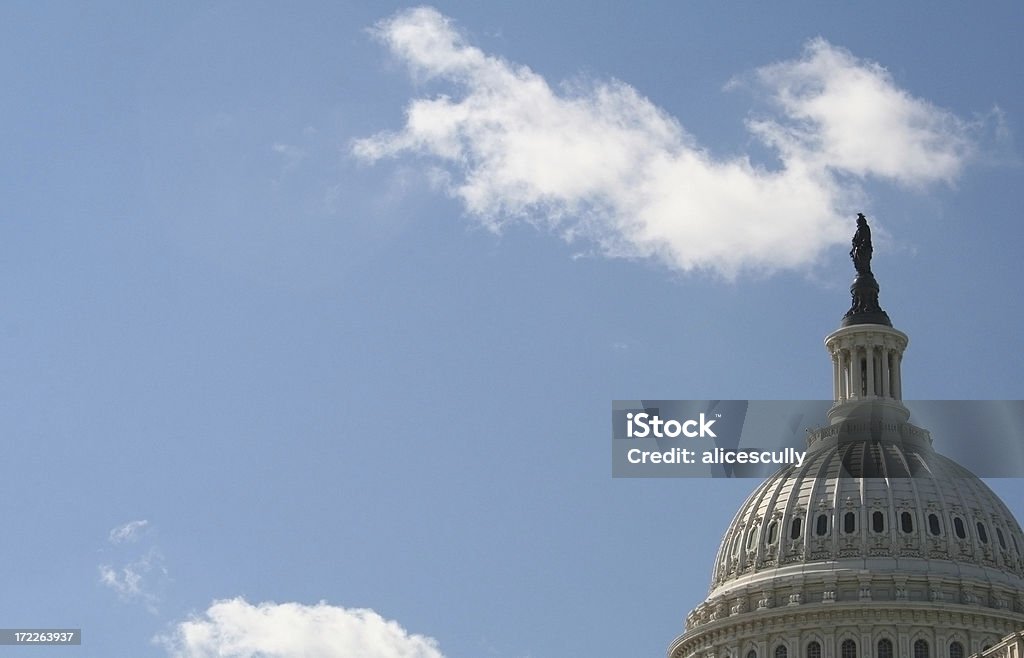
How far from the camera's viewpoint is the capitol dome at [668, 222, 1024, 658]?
13750 cm

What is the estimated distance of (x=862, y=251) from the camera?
160 meters

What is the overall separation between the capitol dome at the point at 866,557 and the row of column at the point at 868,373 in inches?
7.7

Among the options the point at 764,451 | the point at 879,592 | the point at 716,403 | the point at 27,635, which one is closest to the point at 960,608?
the point at 879,592

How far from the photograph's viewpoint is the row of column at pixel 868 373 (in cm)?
15275

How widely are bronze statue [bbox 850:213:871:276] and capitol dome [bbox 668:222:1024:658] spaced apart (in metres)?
10.2

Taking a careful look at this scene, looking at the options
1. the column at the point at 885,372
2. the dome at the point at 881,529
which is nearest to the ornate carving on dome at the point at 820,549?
the dome at the point at 881,529

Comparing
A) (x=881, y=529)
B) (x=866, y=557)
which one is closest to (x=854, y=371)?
(x=881, y=529)

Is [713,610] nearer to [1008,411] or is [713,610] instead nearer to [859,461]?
[859,461]

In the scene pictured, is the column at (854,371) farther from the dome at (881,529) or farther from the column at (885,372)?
the dome at (881,529)

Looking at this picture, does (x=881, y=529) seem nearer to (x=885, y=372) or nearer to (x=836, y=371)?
(x=885, y=372)

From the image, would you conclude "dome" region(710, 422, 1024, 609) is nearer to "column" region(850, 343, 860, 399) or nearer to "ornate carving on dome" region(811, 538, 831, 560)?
"ornate carving on dome" region(811, 538, 831, 560)

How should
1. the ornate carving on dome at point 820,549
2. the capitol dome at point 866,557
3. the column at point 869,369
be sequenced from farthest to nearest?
the column at point 869,369 → the ornate carving on dome at point 820,549 → the capitol dome at point 866,557

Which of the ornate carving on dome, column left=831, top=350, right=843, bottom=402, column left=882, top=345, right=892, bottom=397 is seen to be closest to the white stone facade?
the ornate carving on dome

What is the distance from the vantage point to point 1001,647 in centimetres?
11006
